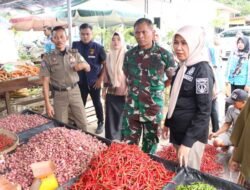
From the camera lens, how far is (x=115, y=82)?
3492 millimetres

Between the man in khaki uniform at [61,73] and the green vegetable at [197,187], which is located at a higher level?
the man in khaki uniform at [61,73]

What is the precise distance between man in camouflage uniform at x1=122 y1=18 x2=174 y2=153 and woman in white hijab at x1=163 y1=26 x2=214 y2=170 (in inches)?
18.4

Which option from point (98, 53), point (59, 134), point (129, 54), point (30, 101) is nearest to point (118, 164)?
point (59, 134)

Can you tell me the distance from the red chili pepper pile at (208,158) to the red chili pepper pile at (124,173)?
151 cm

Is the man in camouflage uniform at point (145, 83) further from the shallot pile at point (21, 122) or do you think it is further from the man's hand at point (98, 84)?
the man's hand at point (98, 84)

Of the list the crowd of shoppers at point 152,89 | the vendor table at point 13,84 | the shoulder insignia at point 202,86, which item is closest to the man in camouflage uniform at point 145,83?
the crowd of shoppers at point 152,89

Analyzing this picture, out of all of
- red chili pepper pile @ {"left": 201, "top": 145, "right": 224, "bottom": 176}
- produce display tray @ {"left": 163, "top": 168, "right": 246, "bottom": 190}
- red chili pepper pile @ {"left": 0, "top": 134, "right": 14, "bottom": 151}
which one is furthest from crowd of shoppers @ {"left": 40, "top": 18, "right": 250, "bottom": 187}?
red chili pepper pile @ {"left": 0, "top": 134, "right": 14, "bottom": 151}

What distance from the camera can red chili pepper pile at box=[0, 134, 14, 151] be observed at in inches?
84.6

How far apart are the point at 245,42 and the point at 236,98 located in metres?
1.81

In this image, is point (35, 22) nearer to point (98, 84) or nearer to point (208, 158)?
point (98, 84)

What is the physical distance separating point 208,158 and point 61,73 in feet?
6.74

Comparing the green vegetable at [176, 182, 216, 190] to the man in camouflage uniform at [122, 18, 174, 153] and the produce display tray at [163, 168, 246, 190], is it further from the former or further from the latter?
the man in camouflage uniform at [122, 18, 174, 153]

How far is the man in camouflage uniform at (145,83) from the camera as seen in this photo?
2.43 m

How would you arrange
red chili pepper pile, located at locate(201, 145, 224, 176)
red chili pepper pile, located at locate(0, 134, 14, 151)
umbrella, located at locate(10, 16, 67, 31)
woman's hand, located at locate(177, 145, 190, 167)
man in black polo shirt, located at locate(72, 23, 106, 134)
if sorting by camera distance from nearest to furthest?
woman's hand, located at locate(177, 145, 190, 167) < red chili pepper pile, located at locate(0, 134, 14, 151) < red chili pepper pile, located at locate(201, 145, 224, 176) < man in black polo shirt, located at locate(72, 23, 106, 134) < umbrella, located at locate(10, 16, 67, 31)
